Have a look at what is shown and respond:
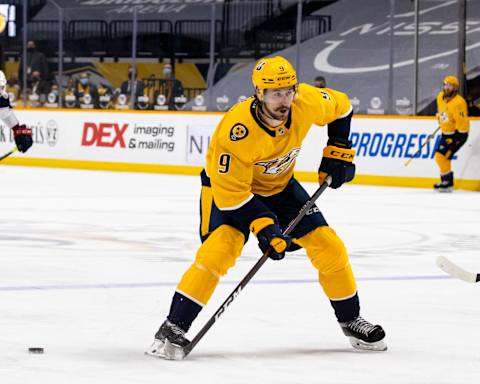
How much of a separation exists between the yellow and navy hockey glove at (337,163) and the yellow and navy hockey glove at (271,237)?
60cm

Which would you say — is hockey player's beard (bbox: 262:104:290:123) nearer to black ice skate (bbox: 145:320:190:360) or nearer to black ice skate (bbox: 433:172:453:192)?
black ice skate (bbox: 145:320:190:360)

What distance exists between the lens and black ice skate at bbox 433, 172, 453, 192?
15.5 m

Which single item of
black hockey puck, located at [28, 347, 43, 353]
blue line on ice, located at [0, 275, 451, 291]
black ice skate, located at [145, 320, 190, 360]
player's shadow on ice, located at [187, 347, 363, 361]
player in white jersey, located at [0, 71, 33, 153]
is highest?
player in white jersey, located at [0, 71, 33, 153]

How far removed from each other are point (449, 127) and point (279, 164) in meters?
11.2

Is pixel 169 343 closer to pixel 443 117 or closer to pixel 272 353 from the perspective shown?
pixel 272 353

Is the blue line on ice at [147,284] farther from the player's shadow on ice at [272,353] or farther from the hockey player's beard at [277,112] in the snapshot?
the hockey player's beard at [277,112]

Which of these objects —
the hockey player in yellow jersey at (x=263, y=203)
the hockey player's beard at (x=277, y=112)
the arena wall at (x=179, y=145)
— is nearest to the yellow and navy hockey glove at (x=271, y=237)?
the hockey player in yellow jersey at (x=263, y=203)

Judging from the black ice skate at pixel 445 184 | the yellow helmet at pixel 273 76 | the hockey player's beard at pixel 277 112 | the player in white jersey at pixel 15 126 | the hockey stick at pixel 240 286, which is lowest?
the black ice skate at pixel 445 184

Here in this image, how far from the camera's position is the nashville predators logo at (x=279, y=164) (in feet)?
16.2

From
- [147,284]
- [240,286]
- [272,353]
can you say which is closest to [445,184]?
[147,284]

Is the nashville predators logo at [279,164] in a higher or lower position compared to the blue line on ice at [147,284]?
higher

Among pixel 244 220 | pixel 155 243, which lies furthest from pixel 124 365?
pixel 155 243

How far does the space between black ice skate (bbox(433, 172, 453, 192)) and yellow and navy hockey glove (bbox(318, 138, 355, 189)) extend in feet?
34.0

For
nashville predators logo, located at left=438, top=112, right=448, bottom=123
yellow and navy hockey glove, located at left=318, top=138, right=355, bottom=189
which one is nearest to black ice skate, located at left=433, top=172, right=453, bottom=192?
nashville predators logo, located at left=438, top=112, right=448, bottom=123
